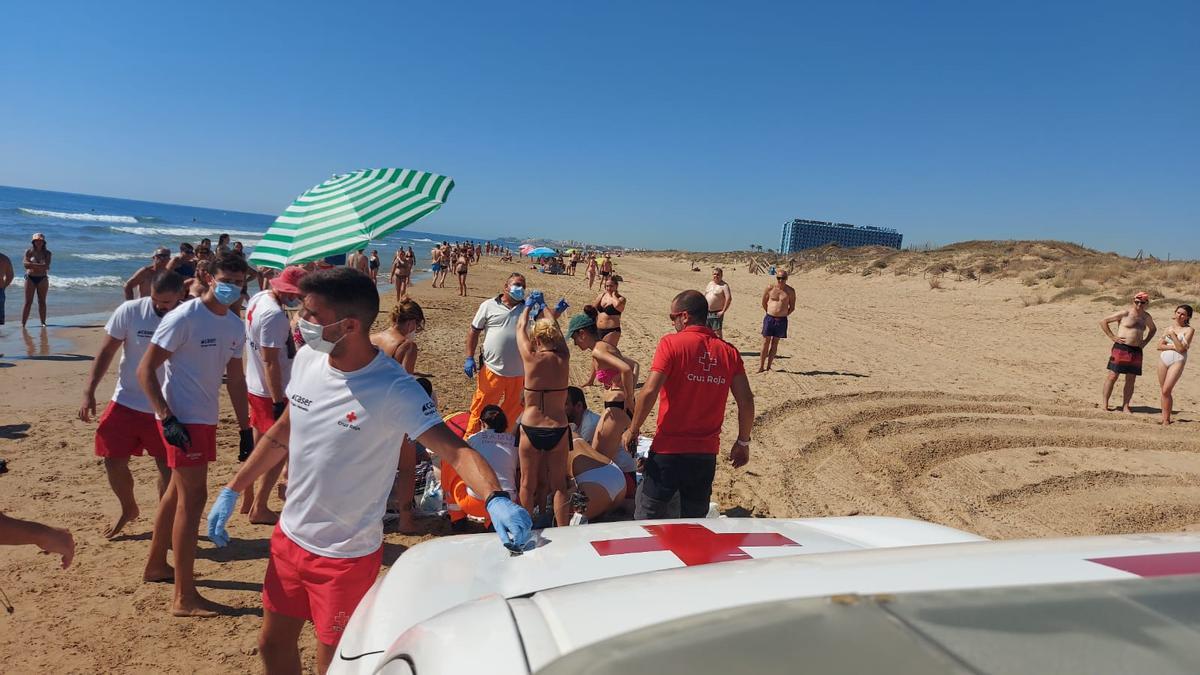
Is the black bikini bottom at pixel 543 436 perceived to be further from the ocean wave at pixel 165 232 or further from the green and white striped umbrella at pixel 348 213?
the ocean wave at pixel 165 232

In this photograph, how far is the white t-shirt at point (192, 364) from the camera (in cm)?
354

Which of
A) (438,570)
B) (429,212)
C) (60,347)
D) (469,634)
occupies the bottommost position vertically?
(60,347)

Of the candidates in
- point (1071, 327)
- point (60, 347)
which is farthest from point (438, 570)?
point (1071, 327)

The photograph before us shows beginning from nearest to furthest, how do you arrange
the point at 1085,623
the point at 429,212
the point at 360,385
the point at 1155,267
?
the point at 1085,623, the point at 360,385, the point at 429,212, the point at 1155,267

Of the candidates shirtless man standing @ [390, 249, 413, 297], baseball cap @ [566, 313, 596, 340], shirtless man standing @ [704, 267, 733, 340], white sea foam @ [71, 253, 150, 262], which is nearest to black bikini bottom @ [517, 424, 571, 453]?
baseball cap @ [566, 313, 596, 340]

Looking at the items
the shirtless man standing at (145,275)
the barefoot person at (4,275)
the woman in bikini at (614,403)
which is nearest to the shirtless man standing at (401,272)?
the shirtless man standing at (145,275)

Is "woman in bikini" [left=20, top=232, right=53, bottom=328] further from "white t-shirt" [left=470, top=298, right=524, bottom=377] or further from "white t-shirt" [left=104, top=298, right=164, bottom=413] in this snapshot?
"white t-shirt" [left=470, top=298, right=524, bottom=377]

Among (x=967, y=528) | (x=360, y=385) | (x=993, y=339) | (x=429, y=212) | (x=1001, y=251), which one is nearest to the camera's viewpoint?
(x=360, y=385)

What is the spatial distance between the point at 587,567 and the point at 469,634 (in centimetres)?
76

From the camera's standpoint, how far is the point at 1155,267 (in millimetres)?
24328

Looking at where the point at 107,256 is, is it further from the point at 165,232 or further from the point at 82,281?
the point at 165,232

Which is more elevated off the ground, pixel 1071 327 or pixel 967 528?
pixel 1071 327

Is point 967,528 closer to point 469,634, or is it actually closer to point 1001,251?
point 469,634

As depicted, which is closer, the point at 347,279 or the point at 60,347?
the point at 347,279
